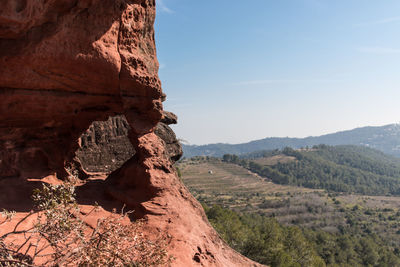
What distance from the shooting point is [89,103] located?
11414 mm

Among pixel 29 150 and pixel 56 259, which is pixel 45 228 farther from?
pixel 29 150

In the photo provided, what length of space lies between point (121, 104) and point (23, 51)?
4.24 meters

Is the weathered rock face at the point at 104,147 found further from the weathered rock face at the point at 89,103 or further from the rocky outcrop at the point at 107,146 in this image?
the weathered rock face at the point at 89,103

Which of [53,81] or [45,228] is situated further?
[53,81]

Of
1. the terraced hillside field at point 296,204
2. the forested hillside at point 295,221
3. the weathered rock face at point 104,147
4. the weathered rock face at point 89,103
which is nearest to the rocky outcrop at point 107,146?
the weathered rock face at point 104,147

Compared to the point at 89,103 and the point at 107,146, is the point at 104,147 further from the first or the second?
the point at 89,103

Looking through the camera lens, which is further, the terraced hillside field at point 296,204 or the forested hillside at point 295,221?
the terraced hillside field at point 296,204

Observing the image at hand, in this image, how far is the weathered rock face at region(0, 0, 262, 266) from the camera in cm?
886

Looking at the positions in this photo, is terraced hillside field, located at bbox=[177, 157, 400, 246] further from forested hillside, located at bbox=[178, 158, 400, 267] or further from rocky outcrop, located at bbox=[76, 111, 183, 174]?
rocky outcrop, located at bbox=[76, 111, 183, 174]

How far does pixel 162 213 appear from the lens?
11.1m

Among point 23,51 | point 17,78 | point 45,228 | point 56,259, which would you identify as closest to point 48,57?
point 23,51

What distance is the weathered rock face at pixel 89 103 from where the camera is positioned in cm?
886

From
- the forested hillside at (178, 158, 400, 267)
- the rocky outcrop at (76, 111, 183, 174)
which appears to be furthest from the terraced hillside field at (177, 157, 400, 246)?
the rocky outcrop at (76, 111, 183, 174)

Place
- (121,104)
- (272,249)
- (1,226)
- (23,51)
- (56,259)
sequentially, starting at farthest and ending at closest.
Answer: (272,249) → (121,104) → (23,51) → (1,226) → (56,259)
